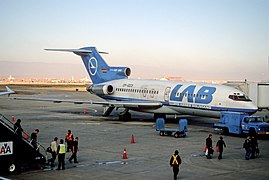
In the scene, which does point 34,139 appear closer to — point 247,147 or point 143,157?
point 143,157

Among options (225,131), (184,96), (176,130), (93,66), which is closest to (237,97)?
(225,131)

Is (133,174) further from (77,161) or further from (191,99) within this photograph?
(191,99)

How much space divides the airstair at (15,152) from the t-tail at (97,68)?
2644 cm

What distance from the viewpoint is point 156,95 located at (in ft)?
120

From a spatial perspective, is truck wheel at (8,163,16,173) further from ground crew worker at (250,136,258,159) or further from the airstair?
ground crew worker at (250,136,258,159)

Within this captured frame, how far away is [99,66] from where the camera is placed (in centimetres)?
4441

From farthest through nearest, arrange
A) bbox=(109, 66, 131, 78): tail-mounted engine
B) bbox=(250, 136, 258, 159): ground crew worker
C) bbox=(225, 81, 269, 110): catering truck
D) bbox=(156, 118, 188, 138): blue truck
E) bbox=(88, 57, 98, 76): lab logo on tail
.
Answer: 1. bbox=(88, 57, 98, 76): lab logo on tail
2. bbox=(109, 66, 131, 78): tail-mounted engine
3. bbox=(225, 81, 269, 110): catering truck
4. bbox=(156, 118, 188, 138): blue truck
5. bbox=(250, 136, 258, 159): ground crew worker

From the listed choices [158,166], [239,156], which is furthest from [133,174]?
[239,156]

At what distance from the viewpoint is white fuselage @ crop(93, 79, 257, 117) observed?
30.8 metres

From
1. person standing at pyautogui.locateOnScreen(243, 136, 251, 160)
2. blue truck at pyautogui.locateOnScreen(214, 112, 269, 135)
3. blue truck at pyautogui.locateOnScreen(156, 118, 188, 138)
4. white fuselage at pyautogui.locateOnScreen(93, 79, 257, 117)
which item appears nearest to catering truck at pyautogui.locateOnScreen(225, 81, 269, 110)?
white fuselage at pyautogui.locateOnScreen(93, 79, 257, 117)

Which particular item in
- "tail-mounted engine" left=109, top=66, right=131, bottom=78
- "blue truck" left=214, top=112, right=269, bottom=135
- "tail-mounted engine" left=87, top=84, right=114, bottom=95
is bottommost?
"blue truck" left=214, top=112, right=269, bottom=135

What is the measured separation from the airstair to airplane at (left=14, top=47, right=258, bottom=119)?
17192mm

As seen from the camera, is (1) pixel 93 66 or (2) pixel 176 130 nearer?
(2) pixel 176 130

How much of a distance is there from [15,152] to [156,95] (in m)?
20.8
